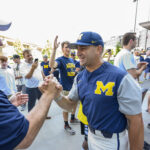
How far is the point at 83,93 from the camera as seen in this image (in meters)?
1.31

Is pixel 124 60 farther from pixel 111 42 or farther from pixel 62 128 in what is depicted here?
pixel 111 42

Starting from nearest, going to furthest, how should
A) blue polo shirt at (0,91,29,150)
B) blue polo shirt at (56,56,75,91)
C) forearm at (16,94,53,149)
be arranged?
blue polo shirt at (0,91,29,150), forearm at (16,94,53,149), blue polo shirt at (56,56,75,91)

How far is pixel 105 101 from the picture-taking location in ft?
3.70

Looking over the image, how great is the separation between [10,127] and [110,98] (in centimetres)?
85

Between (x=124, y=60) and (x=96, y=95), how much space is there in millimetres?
1510

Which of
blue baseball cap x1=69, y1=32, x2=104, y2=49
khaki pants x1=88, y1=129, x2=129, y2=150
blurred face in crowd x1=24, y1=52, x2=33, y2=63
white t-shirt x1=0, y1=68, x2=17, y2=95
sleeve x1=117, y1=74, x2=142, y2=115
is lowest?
khaki pants x1=88, y1=129, x2=129, y2=150

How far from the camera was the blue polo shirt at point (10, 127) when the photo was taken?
694 mm

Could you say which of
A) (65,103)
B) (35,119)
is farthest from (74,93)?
(35,119)

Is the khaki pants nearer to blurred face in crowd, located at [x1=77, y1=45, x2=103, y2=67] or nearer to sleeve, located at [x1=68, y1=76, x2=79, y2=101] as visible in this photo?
sleeve, located at [x1=68, y1=76, x2=79, y2=101]

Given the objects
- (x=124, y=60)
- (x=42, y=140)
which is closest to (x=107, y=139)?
(x=124, y=60)

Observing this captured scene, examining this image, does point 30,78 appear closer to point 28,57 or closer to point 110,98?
point 28,57

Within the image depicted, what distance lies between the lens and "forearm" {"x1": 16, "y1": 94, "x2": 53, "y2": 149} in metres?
0.80

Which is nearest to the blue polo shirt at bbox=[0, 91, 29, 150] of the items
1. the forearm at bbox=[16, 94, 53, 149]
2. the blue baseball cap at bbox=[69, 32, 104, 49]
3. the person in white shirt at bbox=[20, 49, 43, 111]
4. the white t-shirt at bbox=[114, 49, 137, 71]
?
the forearm at bbox=[16, 94, 53, 149]

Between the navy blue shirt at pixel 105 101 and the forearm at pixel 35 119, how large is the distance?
0.45 m
